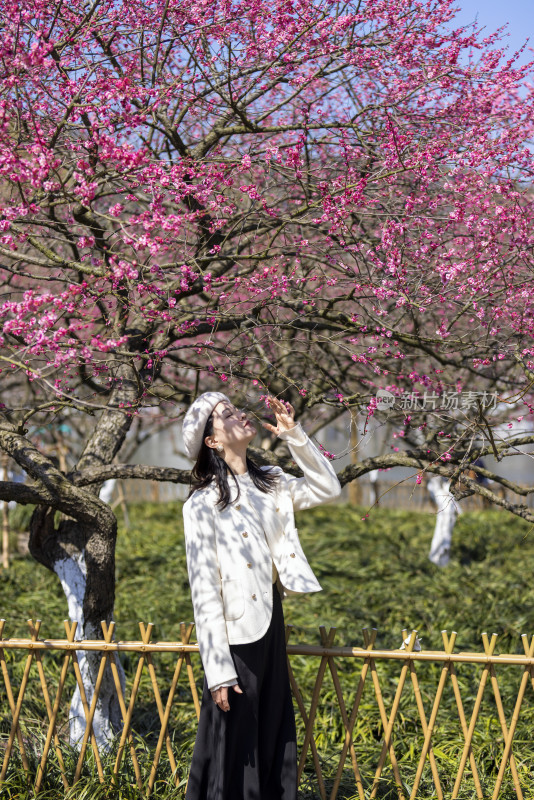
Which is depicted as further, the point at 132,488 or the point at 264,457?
the point at 132,488

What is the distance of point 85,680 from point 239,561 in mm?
1899

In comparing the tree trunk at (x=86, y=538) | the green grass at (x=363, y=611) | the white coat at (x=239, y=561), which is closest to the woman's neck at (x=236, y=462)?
the white coat at (x=239, y=561)

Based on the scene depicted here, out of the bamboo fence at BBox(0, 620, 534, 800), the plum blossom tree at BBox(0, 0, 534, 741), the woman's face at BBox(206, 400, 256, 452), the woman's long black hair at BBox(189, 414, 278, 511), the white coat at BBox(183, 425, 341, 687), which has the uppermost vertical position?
the plum blossom tree at BBox(0, 0, 534, 741)

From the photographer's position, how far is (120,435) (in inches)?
189

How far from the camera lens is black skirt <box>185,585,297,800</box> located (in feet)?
9.93

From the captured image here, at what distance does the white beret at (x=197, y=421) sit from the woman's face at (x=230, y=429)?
3cm

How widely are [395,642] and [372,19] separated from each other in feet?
15.4

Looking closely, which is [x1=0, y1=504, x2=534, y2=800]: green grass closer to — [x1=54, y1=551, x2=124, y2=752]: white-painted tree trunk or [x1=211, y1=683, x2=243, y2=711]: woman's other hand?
[x1=54, y1=551, x2=124, y2=752]: white-painted tree trunk

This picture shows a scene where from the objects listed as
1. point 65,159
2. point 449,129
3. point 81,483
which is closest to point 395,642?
point 81,483

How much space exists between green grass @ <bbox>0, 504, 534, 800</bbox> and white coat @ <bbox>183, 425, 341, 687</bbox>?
113 cm

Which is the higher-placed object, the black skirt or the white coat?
the white coat

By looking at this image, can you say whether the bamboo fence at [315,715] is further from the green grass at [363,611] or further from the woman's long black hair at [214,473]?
the woman's long black hair at [214,473]

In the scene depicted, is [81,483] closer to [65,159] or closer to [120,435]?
[120,435]

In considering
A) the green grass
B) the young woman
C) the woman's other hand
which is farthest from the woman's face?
the green grass
